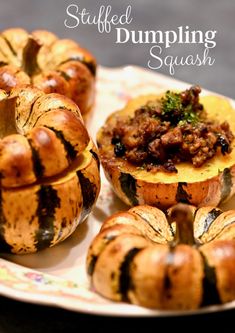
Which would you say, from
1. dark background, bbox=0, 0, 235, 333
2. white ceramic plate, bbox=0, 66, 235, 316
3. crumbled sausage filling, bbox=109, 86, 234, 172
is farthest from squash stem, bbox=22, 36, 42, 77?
dark background, bbox=0, 0, 235, 333

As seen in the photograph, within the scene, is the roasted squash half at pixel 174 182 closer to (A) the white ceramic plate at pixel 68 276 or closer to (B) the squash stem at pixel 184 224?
(A) the white ceramic plate at pixel 68 276

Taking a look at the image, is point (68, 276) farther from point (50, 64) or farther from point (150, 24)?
point (150, 24)

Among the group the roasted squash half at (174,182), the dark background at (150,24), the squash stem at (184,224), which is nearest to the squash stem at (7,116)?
the roasted squash half at (174,182)

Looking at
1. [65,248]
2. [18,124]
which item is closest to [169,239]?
[65,248]

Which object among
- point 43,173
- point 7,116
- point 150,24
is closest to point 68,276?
point 43,173

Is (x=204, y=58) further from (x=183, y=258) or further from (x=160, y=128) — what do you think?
(x=183, y=258)

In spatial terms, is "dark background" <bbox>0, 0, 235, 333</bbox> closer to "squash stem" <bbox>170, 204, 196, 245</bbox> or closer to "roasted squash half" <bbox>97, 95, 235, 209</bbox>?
"roasted squash half" <bbox>97, 95, 235, 209</bbox>

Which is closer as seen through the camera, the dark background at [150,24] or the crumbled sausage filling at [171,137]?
the crumbled sausage filling at [171,137]
